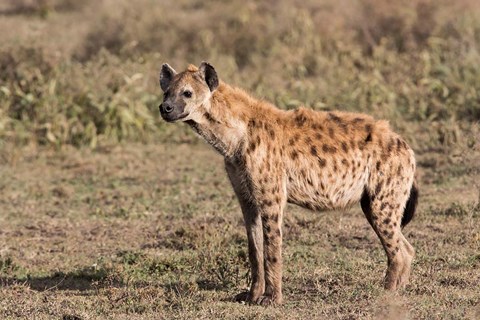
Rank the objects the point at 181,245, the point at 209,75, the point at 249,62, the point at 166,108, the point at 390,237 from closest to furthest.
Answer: the point at 166,108 → the point at 209,75 → the point at 390,237 → the point at 181,245 → the point at 249,62

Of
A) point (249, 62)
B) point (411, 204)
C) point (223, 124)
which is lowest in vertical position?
point (411, 204)

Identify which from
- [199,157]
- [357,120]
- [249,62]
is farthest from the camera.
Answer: [249,62]

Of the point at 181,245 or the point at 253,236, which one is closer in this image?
the point at 253,236

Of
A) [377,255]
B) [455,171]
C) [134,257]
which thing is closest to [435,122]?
[455,171]

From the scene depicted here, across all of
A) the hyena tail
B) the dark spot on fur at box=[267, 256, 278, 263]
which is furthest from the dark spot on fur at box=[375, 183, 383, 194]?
the dark spot on fur at box=[267, 256, 278, 263]

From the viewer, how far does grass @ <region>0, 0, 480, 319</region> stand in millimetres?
6895

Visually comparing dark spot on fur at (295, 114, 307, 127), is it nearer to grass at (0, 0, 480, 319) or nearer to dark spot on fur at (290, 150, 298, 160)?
dark spot on fur at (290, 150, 298, 160)

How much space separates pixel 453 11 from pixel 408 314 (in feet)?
31.9

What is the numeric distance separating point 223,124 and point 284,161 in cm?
46

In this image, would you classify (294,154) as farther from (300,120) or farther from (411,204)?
(411,204)

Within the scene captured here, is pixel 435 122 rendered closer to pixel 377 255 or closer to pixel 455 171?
pixel 455 171

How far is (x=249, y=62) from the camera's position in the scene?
47.3ft

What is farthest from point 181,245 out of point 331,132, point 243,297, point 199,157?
point 199,157

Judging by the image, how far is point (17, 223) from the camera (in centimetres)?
917
